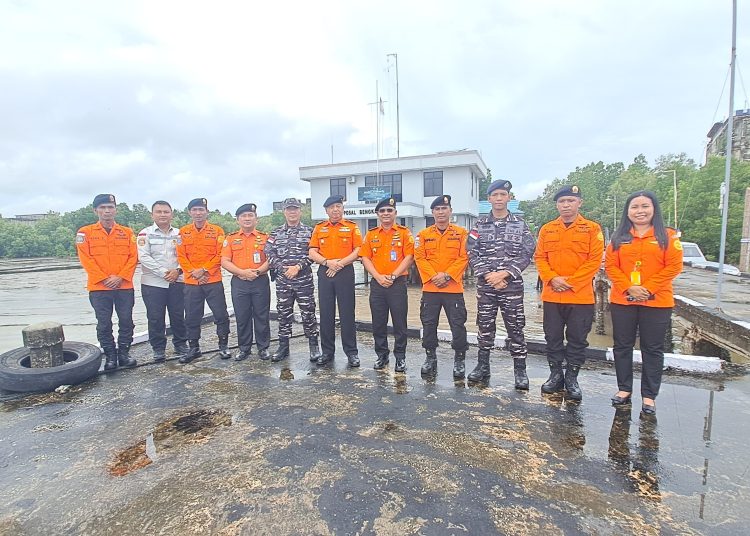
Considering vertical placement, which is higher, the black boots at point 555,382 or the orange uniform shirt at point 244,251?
the orange uniform shirt at point 244,251

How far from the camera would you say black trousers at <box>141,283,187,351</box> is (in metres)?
4.58

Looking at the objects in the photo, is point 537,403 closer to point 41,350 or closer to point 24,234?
point 41,350

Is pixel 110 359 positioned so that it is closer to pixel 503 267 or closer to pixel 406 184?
pixel 503 267

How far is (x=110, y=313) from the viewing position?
4.25 metres

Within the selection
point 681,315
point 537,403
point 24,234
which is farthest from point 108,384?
point 24,234

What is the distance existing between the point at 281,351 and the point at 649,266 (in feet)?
12.0

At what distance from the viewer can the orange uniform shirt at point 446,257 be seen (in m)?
3.85

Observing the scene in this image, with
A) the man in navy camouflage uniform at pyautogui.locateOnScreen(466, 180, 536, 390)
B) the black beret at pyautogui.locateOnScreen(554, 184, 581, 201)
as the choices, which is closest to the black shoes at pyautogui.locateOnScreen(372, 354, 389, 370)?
the man in navy camouflage uniform at pyautogui.locateOnScreen(466, 180, 536, 390)

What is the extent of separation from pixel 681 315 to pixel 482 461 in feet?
21.7

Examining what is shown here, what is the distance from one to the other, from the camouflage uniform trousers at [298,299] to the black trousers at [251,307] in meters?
0.18

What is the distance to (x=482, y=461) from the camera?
239 centimetres

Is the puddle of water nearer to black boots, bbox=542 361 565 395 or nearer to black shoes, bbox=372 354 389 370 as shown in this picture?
black shoes, bbox=372 354 389 370

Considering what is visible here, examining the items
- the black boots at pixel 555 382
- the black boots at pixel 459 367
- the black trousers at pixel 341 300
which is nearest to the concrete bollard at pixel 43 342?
the black trousers at pixel 341 300

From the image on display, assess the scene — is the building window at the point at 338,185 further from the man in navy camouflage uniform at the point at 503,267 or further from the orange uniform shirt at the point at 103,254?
the man in navy camouflage uniform at the point at 503,267
